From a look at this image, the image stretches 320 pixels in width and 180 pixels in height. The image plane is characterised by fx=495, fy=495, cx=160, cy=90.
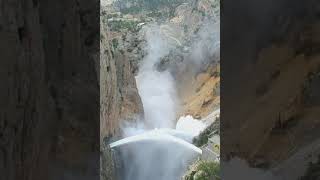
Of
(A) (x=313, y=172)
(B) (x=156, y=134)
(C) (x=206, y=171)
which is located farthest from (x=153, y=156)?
(A) (x=313, y=172)

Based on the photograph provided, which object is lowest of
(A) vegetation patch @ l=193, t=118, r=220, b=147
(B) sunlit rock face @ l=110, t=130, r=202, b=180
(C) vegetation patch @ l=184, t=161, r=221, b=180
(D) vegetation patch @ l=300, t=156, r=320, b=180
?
(B) sunlit rock face @ l=110, t=130, r=202, b=180

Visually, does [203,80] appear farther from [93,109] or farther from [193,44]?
[93,109]

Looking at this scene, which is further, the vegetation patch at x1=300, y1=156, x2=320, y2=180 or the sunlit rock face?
the sunlit rock face

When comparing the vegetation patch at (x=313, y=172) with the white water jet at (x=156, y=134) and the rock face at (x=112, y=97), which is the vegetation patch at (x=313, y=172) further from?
the white water jet at (x=156, y=134)

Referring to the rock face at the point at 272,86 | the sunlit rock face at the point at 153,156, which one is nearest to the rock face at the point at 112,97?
the sunlit rock face at the point at 153,156

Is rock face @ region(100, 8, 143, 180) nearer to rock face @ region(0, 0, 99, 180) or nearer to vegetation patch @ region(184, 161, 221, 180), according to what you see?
vegetation patch @ region(184, 161, 221, 180)

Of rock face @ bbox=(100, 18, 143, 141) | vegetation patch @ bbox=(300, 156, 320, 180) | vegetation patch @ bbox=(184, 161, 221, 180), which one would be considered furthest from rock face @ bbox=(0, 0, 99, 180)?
rock face @ bbox=(100, 18, 143, 141)

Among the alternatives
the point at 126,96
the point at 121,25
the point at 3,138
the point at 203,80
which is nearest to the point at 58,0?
the point at 3,138
